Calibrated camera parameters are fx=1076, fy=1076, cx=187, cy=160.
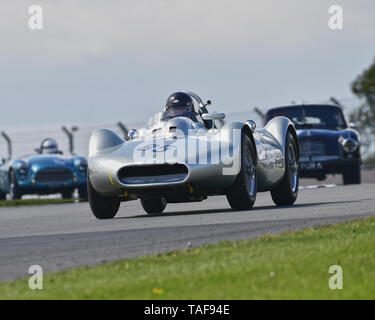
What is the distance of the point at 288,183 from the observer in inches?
558

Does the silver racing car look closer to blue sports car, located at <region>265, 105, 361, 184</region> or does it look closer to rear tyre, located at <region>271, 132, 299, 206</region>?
rear tyre, located at <region>271, 132, 299, 206</region>

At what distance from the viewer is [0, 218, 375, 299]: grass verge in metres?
6.05

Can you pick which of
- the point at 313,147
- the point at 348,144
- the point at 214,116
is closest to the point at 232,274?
the point at 214,116

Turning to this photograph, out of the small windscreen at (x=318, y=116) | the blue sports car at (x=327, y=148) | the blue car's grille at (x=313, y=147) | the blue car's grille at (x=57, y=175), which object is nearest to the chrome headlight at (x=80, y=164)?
the blue car's grille at (x=57, y=175)

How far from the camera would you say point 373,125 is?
45219 mm

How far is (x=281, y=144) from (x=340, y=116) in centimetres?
1012

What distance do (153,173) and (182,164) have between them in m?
0.40

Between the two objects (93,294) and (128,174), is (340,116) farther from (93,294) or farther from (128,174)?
(93,294)

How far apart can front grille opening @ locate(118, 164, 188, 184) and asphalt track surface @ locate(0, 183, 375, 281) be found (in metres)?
0.46

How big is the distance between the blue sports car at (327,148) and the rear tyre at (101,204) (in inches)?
390

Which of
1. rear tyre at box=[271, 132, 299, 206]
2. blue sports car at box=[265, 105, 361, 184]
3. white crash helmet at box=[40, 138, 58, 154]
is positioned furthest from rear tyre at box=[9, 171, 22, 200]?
rear tyre at box=[271, 132, 299, 206]


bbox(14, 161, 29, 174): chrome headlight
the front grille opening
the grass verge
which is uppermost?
→ bbox(14, 161, 29, 174): chrome headlight
